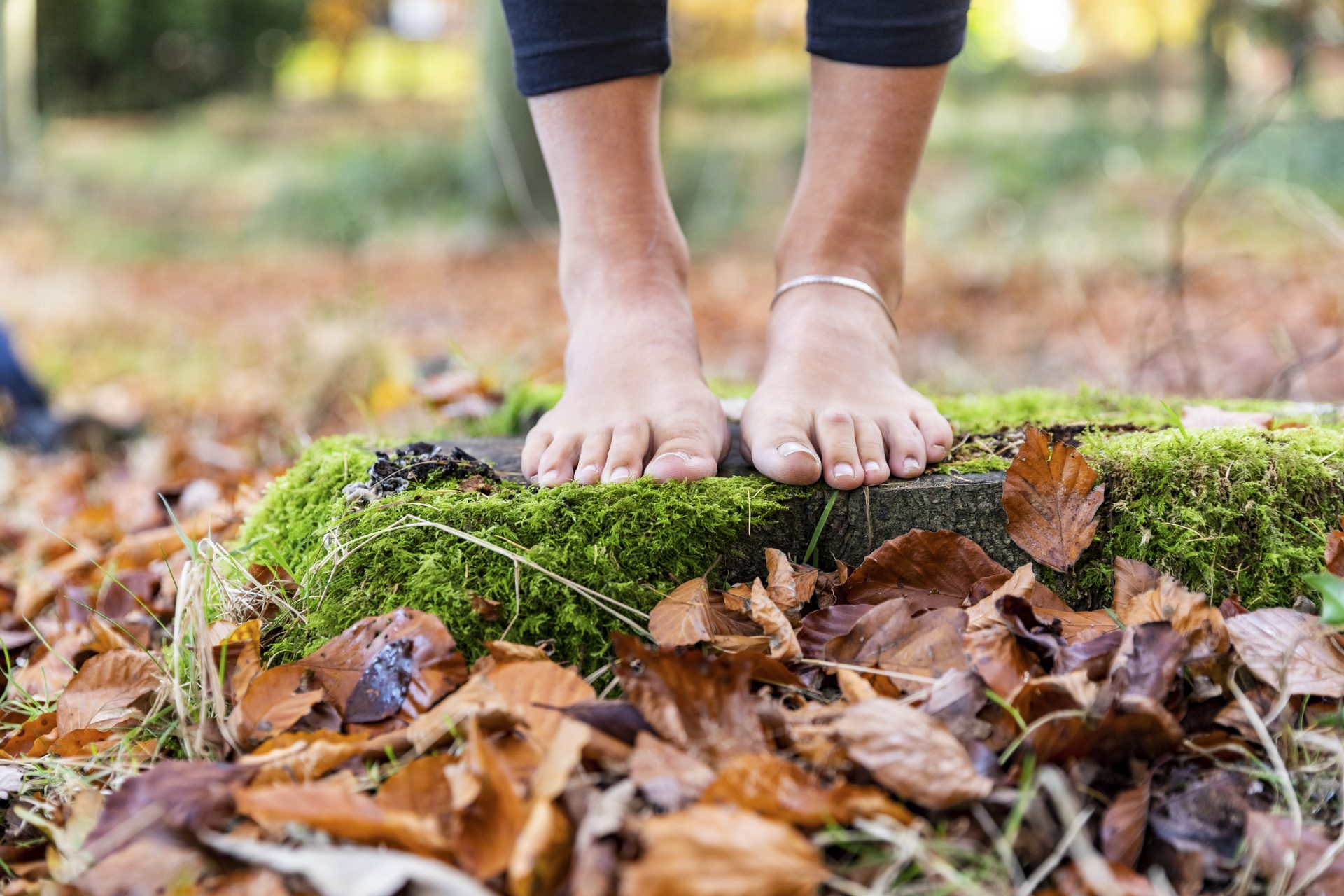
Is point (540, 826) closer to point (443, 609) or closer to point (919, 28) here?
point (443, 609)

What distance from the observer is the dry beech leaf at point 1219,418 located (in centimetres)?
138

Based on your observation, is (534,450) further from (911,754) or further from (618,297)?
(911,754)

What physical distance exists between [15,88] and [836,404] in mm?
12280

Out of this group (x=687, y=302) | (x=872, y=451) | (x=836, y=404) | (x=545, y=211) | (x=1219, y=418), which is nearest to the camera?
(x=872, y=451)

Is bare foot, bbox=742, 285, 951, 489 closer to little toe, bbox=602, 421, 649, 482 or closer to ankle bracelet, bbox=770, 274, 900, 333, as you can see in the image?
ankle bracelet, bbox=770, 274, 900, 333

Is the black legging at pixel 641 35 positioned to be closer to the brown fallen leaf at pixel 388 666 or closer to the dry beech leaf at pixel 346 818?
the brown fallen leaf at pixel 388 666

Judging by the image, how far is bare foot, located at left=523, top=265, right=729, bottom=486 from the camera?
122cm

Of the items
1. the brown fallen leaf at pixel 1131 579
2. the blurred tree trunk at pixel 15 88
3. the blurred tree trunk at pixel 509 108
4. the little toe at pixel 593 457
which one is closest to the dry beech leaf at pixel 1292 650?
the brown fallen leaf at pixel 1131 579

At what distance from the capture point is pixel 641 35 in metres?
1.42

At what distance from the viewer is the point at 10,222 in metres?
9.37

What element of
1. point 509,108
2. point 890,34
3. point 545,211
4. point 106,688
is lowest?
point 545,211

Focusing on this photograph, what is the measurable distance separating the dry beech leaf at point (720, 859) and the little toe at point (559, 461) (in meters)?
0.57

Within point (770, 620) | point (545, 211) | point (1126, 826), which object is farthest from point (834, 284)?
point (545, 211)

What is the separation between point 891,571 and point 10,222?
11067 mm
